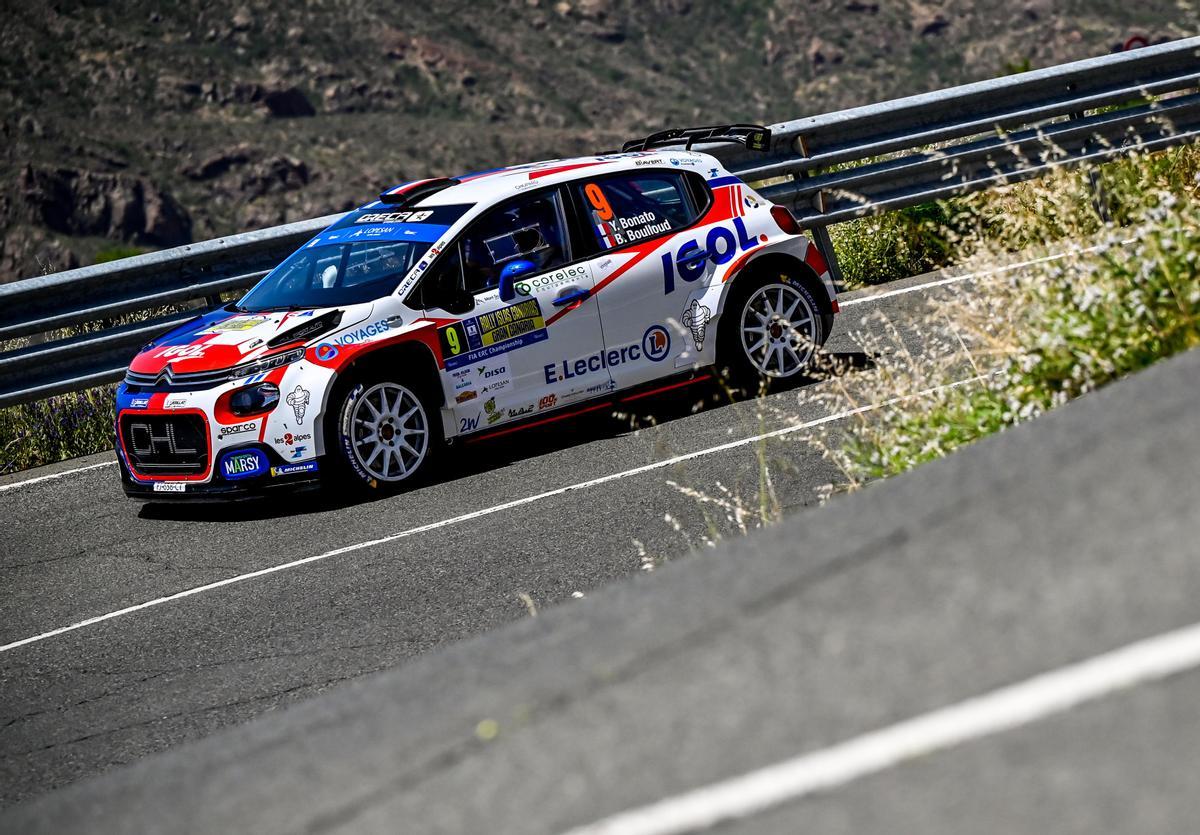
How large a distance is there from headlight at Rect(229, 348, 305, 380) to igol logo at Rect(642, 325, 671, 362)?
220cm

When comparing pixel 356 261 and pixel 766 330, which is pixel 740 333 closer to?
pixel 766 330

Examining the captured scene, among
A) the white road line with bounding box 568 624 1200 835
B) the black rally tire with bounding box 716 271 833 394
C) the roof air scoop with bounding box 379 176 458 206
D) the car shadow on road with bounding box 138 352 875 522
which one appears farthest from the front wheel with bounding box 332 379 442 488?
the white road line with bounding box 568 624 1200 835

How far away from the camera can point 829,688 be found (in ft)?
11.1

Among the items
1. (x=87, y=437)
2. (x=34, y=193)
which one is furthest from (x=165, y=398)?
(x=34, y=193)

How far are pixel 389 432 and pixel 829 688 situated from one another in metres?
5.73

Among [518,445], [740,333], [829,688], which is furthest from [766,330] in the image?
[829,688]

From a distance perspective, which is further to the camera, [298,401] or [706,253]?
[706,253]

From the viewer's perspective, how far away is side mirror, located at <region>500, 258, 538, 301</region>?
9.16 metres

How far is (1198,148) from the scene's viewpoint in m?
13.4

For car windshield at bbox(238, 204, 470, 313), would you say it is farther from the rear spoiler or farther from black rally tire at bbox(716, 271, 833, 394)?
the rear spoiler

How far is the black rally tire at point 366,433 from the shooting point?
8.60m

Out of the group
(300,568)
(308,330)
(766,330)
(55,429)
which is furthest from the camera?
(55,429)

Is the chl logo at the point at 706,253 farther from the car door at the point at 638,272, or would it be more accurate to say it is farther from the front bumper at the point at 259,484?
the front bumper at the point at 259,484

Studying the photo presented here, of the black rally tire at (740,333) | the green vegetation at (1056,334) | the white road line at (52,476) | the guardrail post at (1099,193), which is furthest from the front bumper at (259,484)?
the guardrail post at (1099,193)
